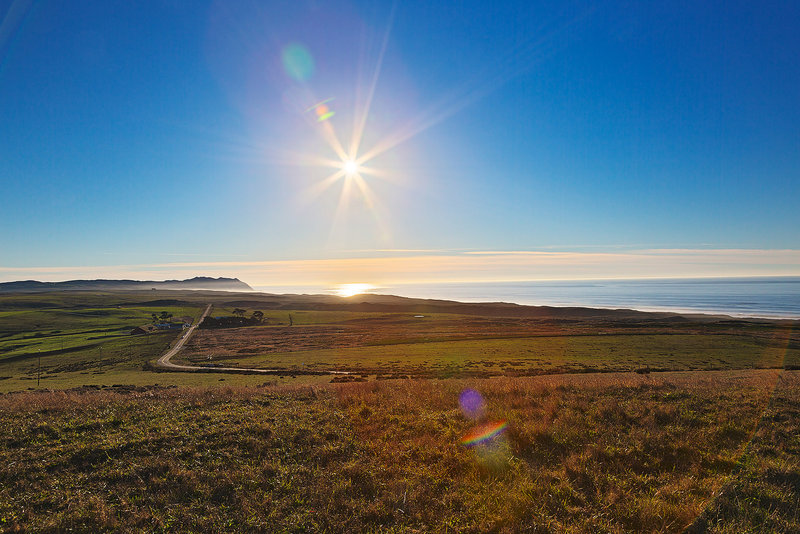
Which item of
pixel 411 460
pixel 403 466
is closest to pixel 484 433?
pixel 411 460

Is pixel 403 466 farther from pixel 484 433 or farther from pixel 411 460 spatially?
pixel 484 433

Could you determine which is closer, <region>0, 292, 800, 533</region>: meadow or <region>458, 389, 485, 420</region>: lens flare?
<region>0, 292, 800, 533</region>: meadow

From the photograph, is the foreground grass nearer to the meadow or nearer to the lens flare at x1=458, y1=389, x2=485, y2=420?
the meadow

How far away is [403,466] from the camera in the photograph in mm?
9000

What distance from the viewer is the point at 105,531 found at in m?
6.69

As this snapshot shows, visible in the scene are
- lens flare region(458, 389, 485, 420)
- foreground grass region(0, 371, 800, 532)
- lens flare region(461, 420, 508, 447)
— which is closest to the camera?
foreground grass region(0, 371, 800, 532)

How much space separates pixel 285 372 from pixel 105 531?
41.6 meters

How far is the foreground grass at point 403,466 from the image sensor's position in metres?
→ 6.92

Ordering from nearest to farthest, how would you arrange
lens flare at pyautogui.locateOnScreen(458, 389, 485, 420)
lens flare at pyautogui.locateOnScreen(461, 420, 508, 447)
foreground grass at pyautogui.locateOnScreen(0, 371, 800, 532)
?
foreground grass at pyautogui.locateOnScreen(0, 371, 800, 532), lens flare at pyautogui.locateOnScreen(461, 420, 508, 447), lens flare at pyautogui.locateOnScreen(458, 389, 485, 420)

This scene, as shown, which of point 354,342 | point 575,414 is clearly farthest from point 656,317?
point 575,414

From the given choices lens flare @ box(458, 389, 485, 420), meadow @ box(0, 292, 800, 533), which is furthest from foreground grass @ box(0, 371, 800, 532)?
lens flare @ box(458, 389, 485, 420)

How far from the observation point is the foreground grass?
692 cm

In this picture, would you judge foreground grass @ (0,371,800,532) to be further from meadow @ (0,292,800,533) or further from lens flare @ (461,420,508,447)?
lens flare @ (461,420,508,447)

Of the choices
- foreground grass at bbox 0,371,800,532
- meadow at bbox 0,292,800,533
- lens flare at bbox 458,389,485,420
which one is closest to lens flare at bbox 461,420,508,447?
meadow at bbox 0,292,800,533
